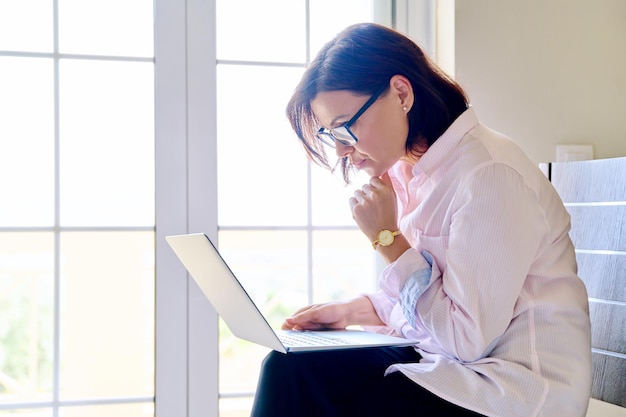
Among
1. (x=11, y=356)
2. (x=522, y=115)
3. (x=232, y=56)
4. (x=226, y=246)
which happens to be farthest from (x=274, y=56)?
(x=11, y=356)

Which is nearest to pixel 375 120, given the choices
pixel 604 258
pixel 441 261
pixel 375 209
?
pixel 375 209

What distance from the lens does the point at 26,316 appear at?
2006 mm

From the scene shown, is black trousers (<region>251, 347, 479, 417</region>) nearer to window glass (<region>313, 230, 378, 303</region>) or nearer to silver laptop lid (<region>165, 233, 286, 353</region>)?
silver laptop lid (<region>165, 233, 286, 353</region>)

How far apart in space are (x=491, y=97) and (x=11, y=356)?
56.6 inches

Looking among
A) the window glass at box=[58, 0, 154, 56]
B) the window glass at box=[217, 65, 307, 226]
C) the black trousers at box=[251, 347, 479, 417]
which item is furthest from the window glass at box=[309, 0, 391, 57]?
the black trousers at box=[251, 347, 479, 417]

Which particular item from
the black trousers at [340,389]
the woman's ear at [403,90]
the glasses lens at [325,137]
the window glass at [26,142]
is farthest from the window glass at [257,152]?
the black trousers at [340,389]

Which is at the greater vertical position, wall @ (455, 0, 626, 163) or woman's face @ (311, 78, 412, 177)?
wall @ (455, 0, 626, 163)

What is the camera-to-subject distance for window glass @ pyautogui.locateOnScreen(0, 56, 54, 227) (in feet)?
6.57

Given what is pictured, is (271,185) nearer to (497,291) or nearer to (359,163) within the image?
(359,163)

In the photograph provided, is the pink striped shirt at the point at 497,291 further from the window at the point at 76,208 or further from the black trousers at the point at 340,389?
the window at the point at 76,208

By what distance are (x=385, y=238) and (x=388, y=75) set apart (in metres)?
0.32

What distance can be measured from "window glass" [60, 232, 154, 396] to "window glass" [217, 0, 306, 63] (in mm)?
583

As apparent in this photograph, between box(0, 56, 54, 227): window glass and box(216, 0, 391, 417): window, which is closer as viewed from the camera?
box(0, 56, 54, 227): window glass

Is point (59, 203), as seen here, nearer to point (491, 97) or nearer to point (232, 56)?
point (232, 56)
